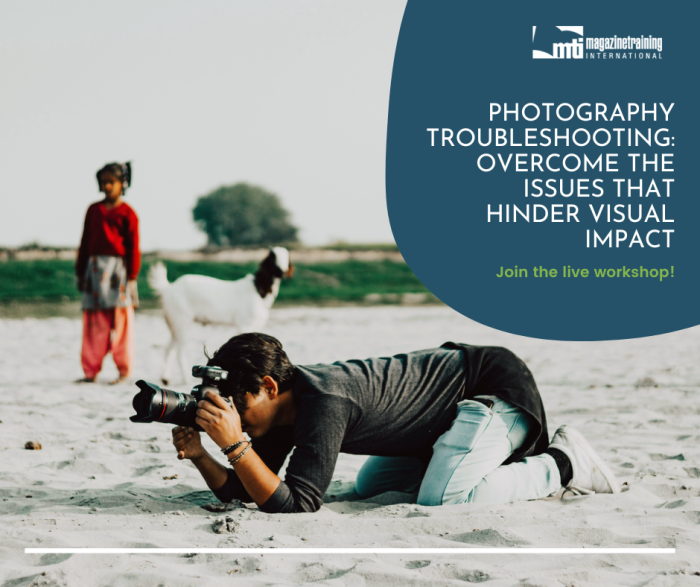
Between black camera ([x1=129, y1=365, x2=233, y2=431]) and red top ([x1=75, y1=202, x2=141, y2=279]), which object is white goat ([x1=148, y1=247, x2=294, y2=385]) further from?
black camera ([x1=129, y1=365, x2=233, y2=431])

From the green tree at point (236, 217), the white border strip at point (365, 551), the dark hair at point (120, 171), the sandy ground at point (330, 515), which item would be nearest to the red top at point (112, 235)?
the dark hair at point (120, 171)

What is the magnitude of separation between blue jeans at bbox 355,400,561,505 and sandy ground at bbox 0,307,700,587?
0.07 metres

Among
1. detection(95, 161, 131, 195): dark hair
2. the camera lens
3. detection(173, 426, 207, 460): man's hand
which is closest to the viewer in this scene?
the camera lens

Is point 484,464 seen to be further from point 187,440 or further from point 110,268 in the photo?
point 110,268

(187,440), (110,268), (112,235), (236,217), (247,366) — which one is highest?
(236,217)

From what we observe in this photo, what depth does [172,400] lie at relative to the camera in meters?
2.30

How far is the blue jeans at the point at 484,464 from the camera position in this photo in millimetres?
2615

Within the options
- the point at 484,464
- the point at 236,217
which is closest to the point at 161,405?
the point at 484,464

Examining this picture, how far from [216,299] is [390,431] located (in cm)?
380

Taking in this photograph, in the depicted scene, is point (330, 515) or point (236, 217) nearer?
point (330, 515)

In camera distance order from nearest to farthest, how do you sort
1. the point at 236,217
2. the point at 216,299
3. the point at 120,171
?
1. the point at 120,171
2. the point at 216,299
3. the point at 236,217

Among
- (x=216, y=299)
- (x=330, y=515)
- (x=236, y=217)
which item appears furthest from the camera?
(x=236, y=217)

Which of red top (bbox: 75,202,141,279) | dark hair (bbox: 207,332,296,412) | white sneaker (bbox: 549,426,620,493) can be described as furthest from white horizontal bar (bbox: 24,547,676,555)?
red top (bbox: 75,202,141,279)

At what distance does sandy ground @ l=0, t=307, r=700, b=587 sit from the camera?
1.96 metres
